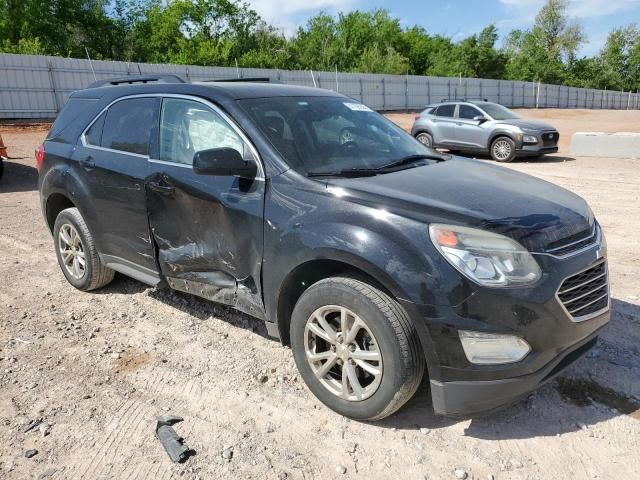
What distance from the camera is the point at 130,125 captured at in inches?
161

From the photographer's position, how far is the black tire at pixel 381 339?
255 cm

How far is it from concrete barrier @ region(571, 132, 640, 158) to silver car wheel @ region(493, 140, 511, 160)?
2609 mm

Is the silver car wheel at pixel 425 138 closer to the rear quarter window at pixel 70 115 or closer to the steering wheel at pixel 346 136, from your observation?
the rear quarter window at pixel 70 115

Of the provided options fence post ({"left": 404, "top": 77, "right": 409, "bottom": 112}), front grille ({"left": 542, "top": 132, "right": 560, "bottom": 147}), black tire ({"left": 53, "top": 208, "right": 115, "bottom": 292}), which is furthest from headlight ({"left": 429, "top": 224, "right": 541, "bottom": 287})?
fence post ({"left": 404, "top": 77, "right": 409, "bottom": 112})

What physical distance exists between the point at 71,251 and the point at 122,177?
131cm

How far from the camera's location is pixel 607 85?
8262 cm

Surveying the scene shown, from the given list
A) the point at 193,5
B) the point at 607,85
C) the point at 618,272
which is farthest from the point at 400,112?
the point at 607,85

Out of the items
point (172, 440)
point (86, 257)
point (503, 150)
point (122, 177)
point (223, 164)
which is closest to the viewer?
point (172, 440)

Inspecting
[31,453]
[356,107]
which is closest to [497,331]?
[356,107]

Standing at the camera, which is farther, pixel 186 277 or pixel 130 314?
pixel 130 314

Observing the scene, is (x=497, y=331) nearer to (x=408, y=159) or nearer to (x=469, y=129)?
(x=408, y=159)

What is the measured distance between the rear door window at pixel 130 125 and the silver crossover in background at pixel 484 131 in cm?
1130

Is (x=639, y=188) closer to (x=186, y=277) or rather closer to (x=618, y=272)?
(x=618, y=272)

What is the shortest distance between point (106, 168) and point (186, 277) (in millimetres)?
1180
